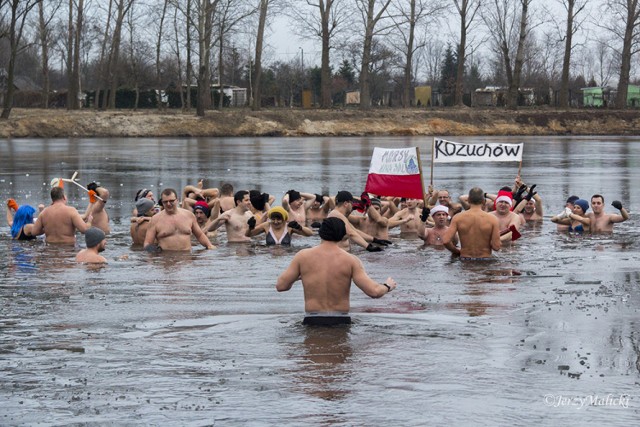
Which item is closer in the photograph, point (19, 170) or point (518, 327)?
Result: point (518, 327)

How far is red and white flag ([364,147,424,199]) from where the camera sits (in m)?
19.1

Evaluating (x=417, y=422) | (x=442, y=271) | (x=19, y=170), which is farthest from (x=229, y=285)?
(x=19, y=170)

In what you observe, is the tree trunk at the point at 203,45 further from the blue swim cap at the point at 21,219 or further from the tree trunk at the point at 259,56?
the blue swim cap at the point at 21,219

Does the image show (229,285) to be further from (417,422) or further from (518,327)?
(417,422)

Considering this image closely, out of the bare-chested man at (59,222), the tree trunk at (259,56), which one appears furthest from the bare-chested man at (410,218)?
the tree trunk at (259,56)

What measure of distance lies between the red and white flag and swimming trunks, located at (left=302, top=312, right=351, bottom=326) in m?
8.20

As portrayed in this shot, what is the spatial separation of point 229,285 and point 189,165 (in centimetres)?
2397

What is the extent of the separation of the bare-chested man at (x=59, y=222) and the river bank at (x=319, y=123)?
Result: 1549 inches

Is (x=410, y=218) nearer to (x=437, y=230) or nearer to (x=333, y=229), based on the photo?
(x=437, y=230)

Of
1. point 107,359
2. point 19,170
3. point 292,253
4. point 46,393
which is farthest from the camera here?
point 19,170

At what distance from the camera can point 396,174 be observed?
762 inches

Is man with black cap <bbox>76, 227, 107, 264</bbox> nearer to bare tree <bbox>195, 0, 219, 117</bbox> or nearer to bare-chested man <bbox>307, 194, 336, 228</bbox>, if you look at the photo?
bare-chested man <bbox>307, 194, 336, 228</bbox>

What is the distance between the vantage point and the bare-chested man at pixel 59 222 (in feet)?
55.8

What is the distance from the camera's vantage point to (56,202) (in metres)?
17.0
